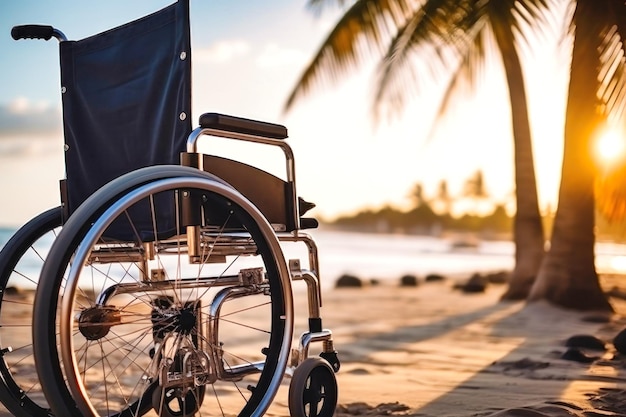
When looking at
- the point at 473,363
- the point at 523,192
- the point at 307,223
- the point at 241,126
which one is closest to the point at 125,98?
the point at 241,126

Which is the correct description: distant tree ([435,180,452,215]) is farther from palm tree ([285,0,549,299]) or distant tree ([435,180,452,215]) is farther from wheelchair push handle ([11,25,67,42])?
wheelchair push handle ([11,25,67,42])

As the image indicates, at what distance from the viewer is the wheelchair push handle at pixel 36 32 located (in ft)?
8.63

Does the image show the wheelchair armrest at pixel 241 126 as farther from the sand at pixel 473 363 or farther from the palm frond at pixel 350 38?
the palm frond at pixel 350 38

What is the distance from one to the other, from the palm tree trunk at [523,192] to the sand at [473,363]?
0.33 metres

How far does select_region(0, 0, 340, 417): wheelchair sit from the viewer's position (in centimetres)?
211

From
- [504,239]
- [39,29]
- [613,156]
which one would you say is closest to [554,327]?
[613,156]

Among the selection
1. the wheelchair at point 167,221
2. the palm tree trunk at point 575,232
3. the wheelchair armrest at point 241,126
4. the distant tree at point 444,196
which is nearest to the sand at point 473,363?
the palm tree trunk at point 575,232

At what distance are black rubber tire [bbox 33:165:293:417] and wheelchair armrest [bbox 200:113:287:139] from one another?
0.61 ft

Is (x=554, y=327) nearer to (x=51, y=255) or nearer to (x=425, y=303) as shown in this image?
(x=425, y=303)

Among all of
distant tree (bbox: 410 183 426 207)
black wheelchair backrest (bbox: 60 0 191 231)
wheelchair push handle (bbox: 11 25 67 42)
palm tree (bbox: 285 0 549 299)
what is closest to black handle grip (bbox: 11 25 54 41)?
wheelchair push handle (bbox: 11 25 67 42)

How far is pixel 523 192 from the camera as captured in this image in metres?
7.22

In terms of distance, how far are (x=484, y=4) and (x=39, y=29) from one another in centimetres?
311

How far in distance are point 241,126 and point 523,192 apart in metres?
5.37

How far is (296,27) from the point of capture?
848 centimetres
